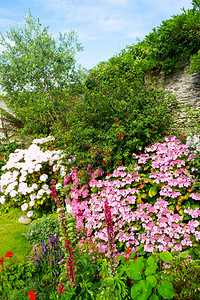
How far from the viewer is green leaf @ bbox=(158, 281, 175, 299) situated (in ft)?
4.94

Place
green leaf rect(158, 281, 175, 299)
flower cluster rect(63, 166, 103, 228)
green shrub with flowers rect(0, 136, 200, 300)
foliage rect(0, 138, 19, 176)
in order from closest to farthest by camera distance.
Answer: green leaf rect(158, 281, 175, 299) → green shrub with flowers rect(0, 136, 200, 300) → flower cluster rect(63, 166, 103, 228) → foliage rect(0, 138, 19, 176)

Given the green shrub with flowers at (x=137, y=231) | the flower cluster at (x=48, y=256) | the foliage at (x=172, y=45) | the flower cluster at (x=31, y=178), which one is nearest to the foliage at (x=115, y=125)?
the green shrub with flowers at (x=137, y=231)

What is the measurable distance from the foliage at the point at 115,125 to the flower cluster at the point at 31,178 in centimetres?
93

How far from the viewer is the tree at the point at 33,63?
25.8 feet

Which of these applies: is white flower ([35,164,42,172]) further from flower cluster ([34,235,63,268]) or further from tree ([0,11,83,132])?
tree ([0,11,83,132])

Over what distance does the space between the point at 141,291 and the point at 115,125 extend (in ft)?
8.35

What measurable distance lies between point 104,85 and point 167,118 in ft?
5.05

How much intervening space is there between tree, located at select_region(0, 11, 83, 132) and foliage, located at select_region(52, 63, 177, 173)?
4.17m

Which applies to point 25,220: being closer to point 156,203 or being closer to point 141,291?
point 156,203

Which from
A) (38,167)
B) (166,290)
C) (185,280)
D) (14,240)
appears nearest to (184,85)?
(38,167)

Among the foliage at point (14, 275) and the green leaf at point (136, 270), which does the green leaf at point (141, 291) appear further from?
the foliage at point (14, 275)

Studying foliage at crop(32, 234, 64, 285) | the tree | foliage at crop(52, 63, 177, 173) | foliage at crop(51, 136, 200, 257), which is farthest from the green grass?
the tree

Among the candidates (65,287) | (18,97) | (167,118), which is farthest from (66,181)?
(18,97)

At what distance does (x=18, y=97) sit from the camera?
7828mm
